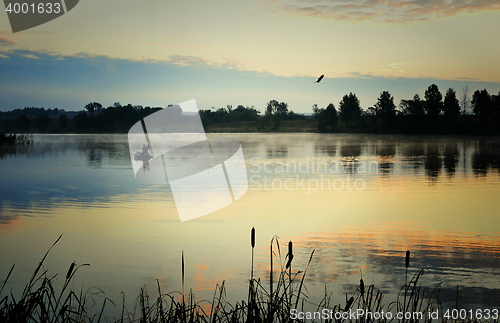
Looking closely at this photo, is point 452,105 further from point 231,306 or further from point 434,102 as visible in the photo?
point 231,306

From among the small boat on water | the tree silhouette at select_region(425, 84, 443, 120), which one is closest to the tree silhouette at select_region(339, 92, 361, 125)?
the tree silhouette at select_region(425, 84, 443, 120)

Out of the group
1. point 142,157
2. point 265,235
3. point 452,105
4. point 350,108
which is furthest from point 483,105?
point 265,235

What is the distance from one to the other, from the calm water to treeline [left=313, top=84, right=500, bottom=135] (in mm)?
90394

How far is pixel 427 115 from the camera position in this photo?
103 m

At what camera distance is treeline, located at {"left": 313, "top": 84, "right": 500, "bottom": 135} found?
93.3 m

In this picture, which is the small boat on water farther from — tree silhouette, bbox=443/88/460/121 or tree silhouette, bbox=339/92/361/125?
tree silhouette, bbox=339/92/361/125

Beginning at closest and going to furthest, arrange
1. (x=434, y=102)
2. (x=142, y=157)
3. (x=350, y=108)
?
(x=142, y=157) < (x=434, y=102) < (x=350, y=108)

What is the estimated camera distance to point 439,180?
50.0 feet

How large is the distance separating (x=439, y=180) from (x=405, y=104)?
321 feet

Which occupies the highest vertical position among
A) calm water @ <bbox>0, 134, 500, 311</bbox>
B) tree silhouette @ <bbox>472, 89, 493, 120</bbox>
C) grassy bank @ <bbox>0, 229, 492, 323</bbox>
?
tree silhouette @ <bbox>472, 89, 493, 120</bbox>

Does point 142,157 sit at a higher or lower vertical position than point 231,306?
higher

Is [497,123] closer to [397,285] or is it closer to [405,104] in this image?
[405,104]

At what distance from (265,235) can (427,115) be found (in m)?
104

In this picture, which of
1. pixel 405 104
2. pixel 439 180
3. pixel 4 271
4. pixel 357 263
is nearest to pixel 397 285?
pixel 357 263
